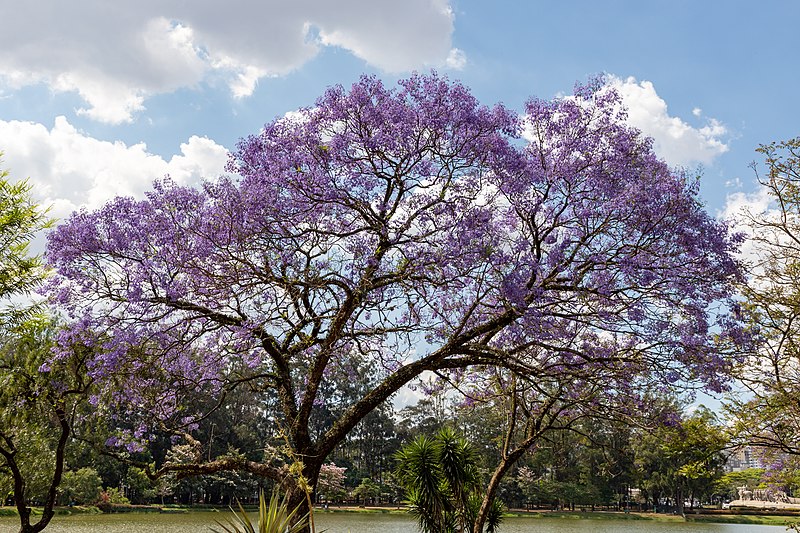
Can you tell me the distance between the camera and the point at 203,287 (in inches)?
358

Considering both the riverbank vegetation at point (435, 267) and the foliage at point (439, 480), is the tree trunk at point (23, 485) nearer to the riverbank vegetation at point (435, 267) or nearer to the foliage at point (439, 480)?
the riverbank vegetation at point (435, 267)

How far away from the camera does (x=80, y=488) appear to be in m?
32.3

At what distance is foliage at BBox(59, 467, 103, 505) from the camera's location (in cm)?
3133

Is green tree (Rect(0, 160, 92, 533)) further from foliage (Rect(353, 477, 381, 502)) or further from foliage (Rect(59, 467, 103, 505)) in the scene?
foliage (Rect(353, 477, 381, 502))

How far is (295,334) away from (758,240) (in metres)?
6.87

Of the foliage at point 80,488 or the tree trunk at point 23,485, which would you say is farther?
the foliage at point 80,488

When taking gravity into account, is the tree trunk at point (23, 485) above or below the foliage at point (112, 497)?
above

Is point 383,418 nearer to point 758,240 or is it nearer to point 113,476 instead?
point 113,476

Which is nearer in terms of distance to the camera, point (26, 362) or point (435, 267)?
point (435, 267)

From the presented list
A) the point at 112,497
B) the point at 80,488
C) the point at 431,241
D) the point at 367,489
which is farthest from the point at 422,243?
the point at 367,489

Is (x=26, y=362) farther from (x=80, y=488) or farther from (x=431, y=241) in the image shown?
(x=80, y=488)

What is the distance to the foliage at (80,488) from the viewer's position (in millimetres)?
31328

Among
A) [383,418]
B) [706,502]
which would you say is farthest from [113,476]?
[706,502]

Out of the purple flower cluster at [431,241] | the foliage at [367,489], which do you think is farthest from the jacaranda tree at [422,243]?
the foliage at [367,489]
